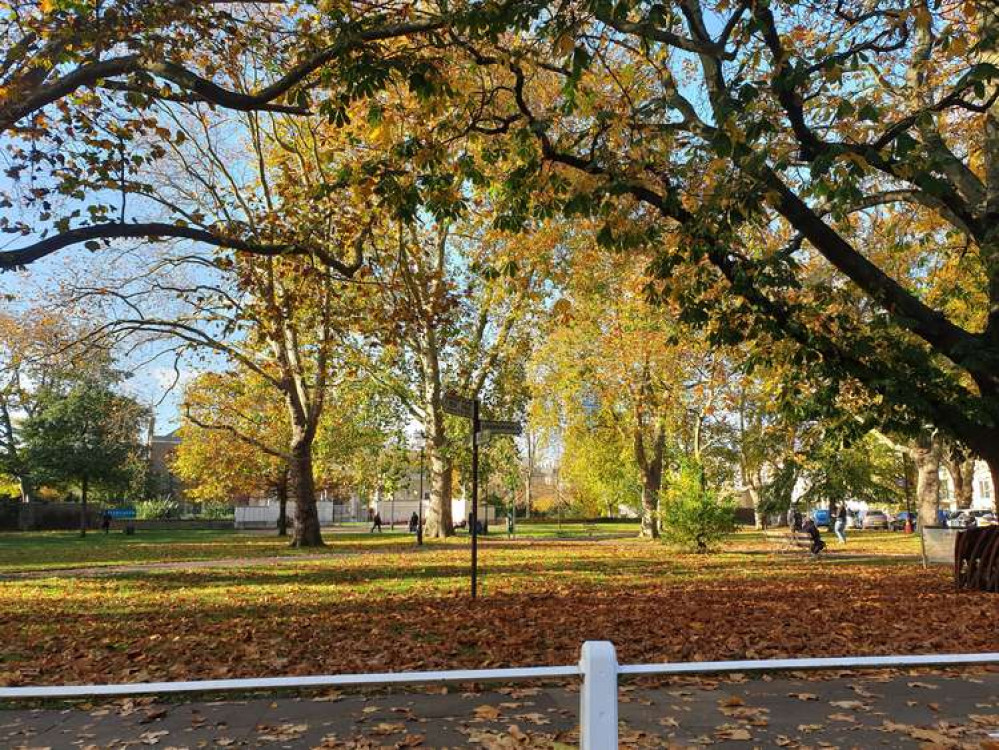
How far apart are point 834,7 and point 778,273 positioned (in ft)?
11.4

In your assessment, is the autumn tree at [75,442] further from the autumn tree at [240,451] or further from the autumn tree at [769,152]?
the autumn tree at [769,152]

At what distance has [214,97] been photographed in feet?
30.7

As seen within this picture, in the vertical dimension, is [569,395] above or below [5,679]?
above

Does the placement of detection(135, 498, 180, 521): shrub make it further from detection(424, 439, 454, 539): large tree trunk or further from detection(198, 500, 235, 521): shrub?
detection(424, 439, 454, 539): large tree trunk

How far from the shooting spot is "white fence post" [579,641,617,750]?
284cm

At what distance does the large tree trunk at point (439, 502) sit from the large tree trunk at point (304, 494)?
20.5 feet

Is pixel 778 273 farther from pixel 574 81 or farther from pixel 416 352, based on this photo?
pixel 416 352

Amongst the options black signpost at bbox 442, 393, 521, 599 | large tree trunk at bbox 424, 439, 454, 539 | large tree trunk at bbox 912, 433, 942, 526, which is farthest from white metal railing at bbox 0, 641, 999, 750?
large tree trunk at bbox 424, 439, 454, 539

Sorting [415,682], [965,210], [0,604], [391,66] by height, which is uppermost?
[391,66]

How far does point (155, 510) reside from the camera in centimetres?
5478

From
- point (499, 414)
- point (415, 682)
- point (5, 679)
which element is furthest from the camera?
point (499, 414)

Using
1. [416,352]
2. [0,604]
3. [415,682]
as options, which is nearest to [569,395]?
[416,352]

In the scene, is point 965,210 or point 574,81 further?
point 965,210

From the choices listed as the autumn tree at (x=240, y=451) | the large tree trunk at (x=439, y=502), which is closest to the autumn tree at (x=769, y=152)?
the large tree trunk at (x=439, y=502)
